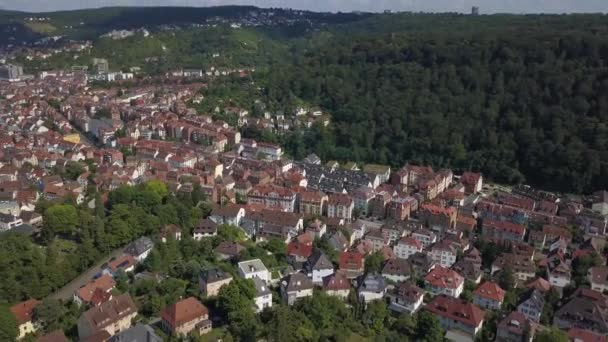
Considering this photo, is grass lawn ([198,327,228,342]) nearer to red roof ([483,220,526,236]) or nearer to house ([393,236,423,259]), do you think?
house ([393,236,423,259])

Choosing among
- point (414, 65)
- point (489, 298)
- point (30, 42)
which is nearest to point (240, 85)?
point (414, 65)

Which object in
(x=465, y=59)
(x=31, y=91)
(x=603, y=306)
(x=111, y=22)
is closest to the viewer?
(x=603, y=306)

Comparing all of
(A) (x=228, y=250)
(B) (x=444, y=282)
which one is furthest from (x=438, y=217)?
(A) (x=228, y=250)

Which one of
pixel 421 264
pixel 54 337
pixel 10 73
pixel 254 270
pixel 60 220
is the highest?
pixel 10 73

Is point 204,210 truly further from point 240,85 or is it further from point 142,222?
point 240,85

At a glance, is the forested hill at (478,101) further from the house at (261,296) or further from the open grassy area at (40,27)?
the open grassy area at (40,27)

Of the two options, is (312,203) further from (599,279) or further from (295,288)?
(599,279)
